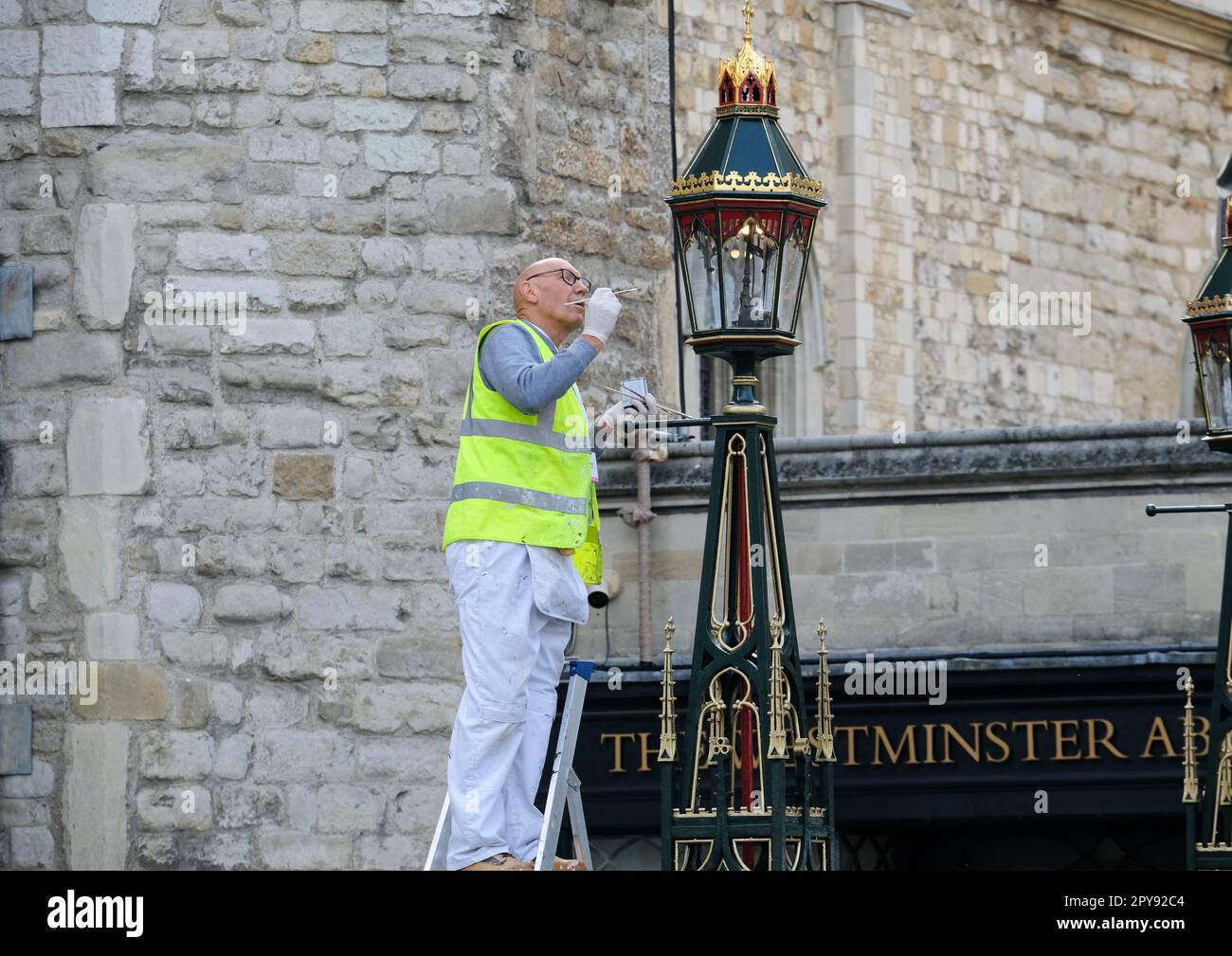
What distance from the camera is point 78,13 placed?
12.6 metres

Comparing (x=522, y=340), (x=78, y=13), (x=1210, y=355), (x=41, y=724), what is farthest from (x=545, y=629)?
(x=78, y=13)

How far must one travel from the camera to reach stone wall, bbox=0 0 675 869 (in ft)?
40.1

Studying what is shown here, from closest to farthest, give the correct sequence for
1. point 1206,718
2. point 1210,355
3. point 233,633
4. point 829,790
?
point 829,790 → point 1210,355 → point 233,633 → point 1206,718

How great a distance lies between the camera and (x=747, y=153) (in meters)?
9.21

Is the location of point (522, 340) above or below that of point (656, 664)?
above

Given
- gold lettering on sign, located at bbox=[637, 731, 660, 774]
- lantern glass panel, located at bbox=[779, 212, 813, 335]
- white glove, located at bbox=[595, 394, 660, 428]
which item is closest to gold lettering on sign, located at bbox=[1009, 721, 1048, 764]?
gold lettering on sign, located at bbox=[637, 731, 660, 774]

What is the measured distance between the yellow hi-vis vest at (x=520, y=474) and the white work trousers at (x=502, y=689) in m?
0.06

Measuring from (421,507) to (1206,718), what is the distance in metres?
3.61

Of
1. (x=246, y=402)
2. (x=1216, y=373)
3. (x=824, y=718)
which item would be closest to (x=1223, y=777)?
(x=1216, y=373)

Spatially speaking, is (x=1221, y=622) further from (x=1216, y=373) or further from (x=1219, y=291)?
(x=1219, y=291)

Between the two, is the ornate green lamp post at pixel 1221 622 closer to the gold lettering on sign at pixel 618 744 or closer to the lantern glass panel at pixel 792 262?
the lantern glass panel at pixel 792 262

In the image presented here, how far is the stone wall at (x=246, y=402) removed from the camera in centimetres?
1221

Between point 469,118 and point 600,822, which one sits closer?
point 469,118

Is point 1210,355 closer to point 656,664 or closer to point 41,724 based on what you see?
point 656,664
